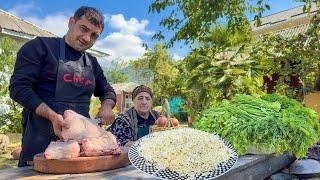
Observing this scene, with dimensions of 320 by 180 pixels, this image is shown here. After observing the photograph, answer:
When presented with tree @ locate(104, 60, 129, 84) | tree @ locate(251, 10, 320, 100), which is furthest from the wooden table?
tree @ locate(104, 60, 129, 84)

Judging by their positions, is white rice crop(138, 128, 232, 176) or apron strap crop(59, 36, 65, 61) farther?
apron strap crop(59, 36, 65, 61)

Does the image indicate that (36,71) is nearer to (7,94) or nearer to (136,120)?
(136,120)

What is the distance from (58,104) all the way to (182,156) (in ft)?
3.49

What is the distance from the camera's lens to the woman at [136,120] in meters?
3.51

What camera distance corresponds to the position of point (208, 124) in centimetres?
271

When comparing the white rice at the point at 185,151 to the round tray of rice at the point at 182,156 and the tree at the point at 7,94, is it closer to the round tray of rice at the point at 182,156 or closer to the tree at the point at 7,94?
the round tray of rice at the point at 182,156

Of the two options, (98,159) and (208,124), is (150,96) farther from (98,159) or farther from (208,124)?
(98,159)

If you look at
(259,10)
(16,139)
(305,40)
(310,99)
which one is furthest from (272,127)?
(16,139)

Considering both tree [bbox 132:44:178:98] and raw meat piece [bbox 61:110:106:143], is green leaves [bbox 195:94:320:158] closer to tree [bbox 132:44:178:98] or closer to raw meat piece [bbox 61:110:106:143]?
raw meat piece [bbox 61:110:106:143]

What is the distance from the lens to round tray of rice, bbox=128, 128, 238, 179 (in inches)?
67.6

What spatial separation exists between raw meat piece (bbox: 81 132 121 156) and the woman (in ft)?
4.17

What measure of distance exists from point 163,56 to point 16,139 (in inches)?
548

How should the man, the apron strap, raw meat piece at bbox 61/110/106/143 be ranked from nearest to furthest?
raw meat piece at bbox 61/110/106/143 < the man < the apron strap

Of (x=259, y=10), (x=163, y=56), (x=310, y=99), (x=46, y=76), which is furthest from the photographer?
(x=163, y=56)
